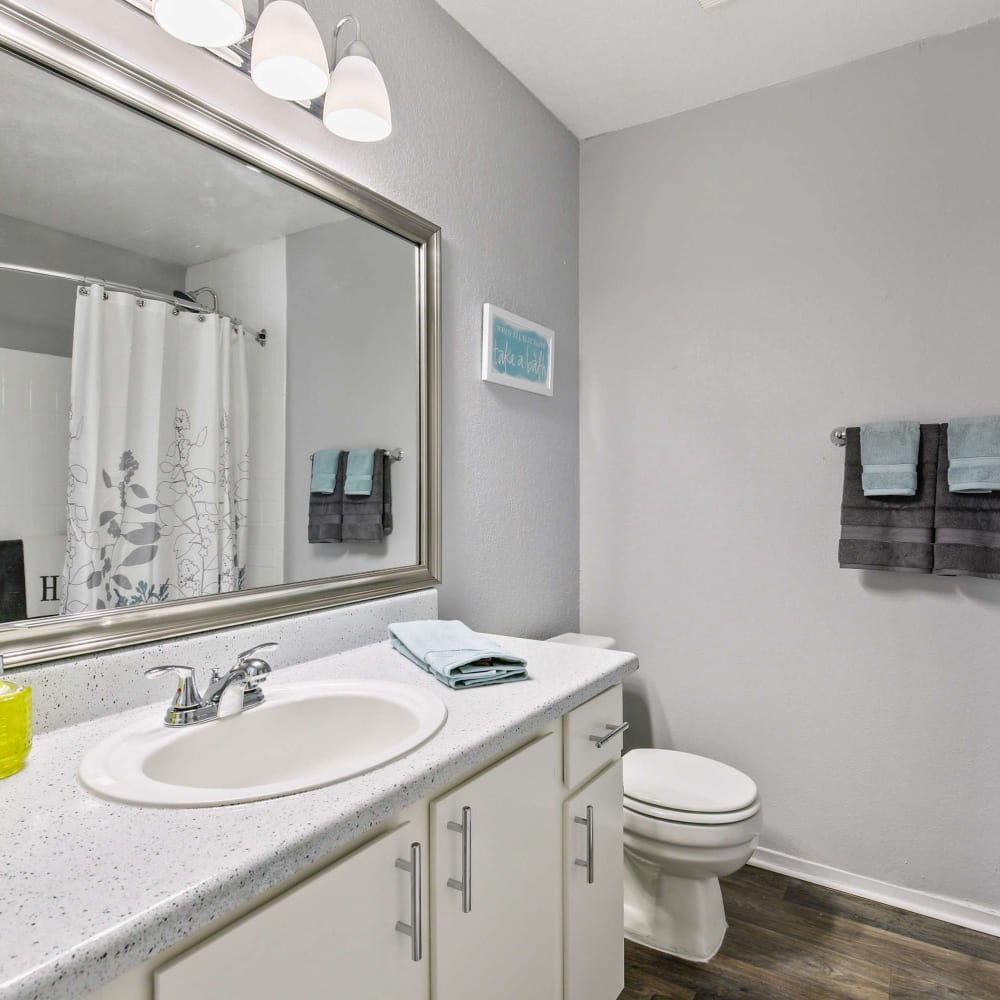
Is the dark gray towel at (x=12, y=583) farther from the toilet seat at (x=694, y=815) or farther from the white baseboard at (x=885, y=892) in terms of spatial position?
the white baseboard at (x=885, y=892)

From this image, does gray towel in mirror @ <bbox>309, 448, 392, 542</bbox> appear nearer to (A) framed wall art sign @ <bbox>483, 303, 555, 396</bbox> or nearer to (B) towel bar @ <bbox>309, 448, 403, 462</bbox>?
(B) towel bar @ <bbox>309, 448, 403, 462</bbox>

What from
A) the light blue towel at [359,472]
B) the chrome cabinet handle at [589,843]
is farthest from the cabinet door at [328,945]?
the light blue towel at [359,472]

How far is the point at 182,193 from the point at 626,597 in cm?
179

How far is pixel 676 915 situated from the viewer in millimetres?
1756

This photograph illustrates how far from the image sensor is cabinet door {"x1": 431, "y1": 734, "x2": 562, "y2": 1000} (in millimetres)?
961

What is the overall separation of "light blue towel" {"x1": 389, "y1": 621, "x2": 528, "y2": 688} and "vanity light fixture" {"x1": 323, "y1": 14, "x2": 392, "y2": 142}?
1.03 m

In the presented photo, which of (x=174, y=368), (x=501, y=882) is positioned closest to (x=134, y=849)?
(x=501, y=882)

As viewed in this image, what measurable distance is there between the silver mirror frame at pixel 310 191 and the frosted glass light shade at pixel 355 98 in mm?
117

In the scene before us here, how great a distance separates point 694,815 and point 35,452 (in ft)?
5.13

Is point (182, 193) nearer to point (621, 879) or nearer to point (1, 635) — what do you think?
point (1, 635)

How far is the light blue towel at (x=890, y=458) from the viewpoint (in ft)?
6.05

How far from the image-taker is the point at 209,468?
1259 mm

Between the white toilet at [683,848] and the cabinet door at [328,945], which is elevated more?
the cabinet door at [328,945]

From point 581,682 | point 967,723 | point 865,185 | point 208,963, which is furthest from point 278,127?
point 967,723
